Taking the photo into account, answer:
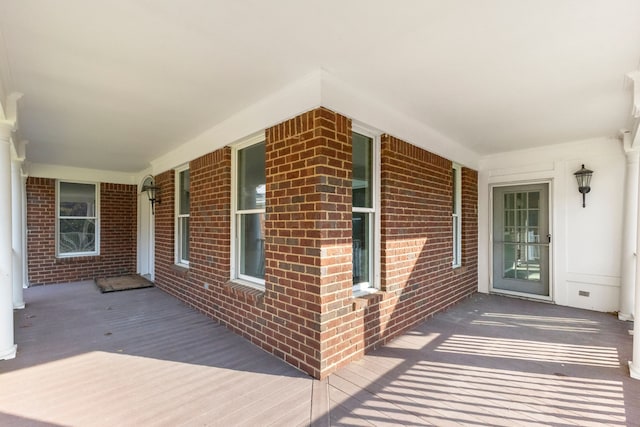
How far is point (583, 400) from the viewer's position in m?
2.29

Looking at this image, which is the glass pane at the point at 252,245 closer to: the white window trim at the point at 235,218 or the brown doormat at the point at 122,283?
the white window trim at the point at 235,218

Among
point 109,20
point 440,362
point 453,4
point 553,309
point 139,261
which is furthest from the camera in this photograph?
point 139,261

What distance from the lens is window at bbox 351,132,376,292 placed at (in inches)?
129

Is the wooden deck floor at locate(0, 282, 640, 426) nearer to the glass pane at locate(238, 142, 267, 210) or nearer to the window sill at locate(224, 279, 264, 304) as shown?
the window sill at locate(224, 279, 264, 304)

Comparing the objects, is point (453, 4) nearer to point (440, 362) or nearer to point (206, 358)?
point (440, 362)

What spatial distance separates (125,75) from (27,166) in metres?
5.02

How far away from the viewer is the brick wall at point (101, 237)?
6.38 meters

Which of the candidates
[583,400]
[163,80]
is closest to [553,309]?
[583,400]

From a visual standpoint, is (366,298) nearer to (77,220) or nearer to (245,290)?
(245,290)

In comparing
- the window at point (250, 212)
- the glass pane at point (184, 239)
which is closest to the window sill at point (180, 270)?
the glass pane at point (184, 239)

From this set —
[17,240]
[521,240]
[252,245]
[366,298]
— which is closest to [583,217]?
[521,240]

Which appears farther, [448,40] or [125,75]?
[125,75]

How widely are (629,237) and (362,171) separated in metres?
3.93

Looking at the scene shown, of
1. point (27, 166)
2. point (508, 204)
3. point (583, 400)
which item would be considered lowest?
point (583, 400)
